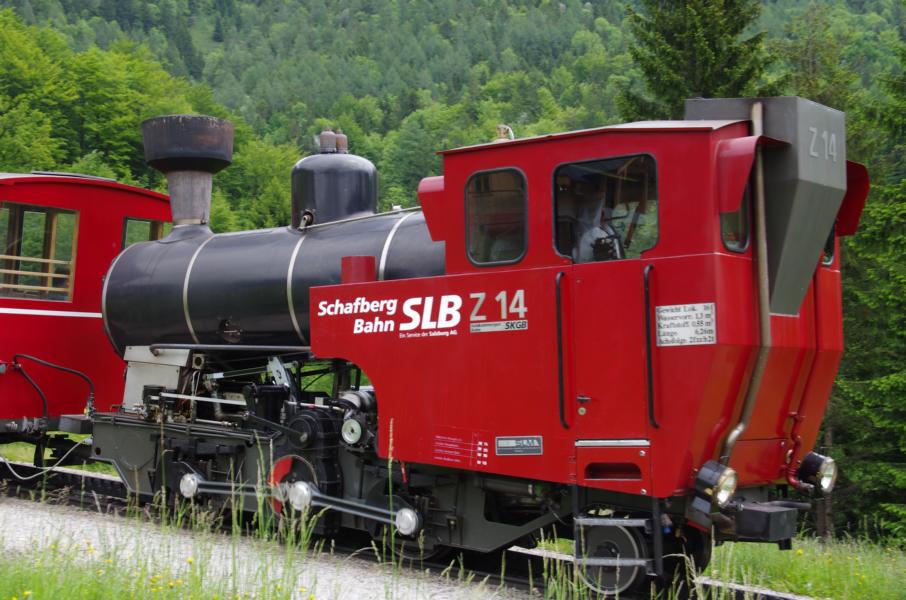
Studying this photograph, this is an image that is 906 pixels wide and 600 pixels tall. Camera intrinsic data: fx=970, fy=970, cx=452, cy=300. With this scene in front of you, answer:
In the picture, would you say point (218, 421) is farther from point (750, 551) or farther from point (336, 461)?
point (750, 551)

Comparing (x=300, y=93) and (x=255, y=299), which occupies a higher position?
(x=300, y=93)

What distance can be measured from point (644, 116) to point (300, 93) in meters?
98.1

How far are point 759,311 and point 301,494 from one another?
3835 millimetres

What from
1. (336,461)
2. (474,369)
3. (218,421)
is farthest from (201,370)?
(474,369)

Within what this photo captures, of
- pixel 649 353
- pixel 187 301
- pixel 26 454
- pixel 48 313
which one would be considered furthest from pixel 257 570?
pixel 26 454

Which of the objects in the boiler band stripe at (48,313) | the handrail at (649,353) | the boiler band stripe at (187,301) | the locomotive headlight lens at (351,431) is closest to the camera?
the handrail at (649,353)

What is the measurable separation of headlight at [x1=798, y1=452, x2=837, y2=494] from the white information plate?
177 cm

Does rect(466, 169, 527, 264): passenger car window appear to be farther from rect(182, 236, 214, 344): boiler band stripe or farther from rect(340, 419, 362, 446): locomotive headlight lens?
rect(182, 236, 214, 344): boiler band stripe

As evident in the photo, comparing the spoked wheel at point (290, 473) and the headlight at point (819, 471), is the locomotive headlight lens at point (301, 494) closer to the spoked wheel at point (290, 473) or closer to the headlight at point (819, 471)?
the spoked wheel at point (290, 473)

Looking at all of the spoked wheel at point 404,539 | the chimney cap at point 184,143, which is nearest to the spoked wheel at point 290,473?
the spoked wheel at point 404,539

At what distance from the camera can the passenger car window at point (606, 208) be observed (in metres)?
6.20

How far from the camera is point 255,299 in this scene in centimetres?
873

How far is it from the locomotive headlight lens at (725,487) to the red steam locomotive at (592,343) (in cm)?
2

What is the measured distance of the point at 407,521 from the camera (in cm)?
717
